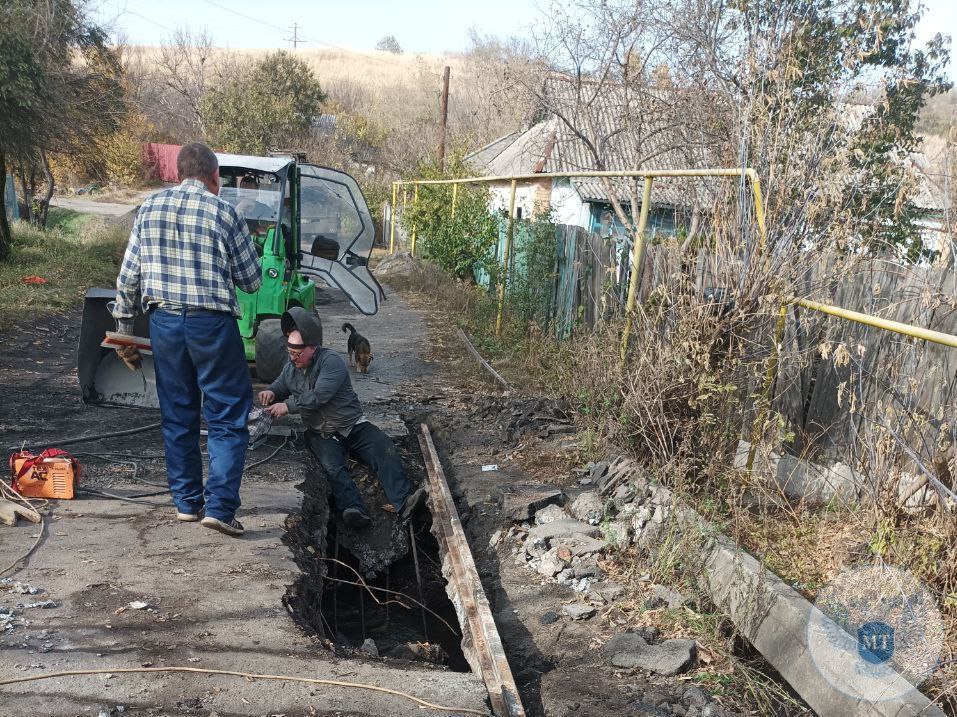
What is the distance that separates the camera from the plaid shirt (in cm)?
471

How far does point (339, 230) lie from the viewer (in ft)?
31.4

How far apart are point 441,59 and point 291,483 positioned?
10435 centimetres

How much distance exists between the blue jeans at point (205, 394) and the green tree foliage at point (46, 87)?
40.6ft

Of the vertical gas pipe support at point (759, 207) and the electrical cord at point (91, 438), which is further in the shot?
the electrical cord at point (91, 438)

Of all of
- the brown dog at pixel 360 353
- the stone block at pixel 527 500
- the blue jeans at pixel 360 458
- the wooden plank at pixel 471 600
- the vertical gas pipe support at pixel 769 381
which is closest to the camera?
the wooden plank at pixel 471 600

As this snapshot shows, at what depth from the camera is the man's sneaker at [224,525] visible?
4844mm

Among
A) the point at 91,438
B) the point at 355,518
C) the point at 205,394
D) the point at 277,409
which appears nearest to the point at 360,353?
the point at 355,518

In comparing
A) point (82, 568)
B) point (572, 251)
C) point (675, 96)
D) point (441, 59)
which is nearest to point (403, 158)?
point (675, 96)

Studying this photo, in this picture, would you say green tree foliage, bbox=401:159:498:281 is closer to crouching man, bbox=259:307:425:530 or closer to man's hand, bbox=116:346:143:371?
crouching man, bbox=259:307:425:530

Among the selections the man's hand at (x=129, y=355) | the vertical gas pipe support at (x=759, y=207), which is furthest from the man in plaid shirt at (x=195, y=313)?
the vertical gas pipe support at (x=759, y=207)

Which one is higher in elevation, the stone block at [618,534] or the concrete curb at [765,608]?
the concrete curb at [765,608]

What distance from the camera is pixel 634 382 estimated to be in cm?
596

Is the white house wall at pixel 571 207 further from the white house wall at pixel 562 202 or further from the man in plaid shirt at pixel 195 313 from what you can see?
the man in plaid shirt at pixel 195 313

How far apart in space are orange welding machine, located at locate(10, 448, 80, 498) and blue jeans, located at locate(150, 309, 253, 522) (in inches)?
31.6
